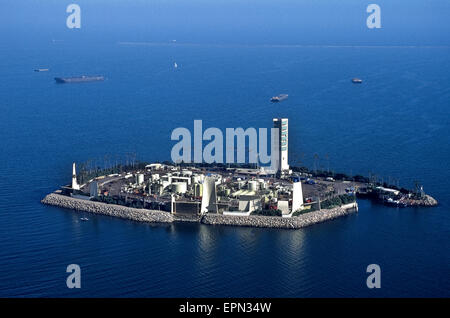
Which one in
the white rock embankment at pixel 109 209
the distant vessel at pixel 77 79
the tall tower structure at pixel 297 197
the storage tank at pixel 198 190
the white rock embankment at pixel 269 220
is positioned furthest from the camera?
the distant vessel at pixel 77 79

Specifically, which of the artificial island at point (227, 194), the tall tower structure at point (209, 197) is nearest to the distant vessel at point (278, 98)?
the artificial island at point (227, 194)

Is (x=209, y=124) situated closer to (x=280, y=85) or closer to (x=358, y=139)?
(x=358, y=139)

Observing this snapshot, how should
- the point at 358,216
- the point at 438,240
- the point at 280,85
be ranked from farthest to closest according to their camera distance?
the point at 280,85 → the point at 358,216 → the point at 438,240

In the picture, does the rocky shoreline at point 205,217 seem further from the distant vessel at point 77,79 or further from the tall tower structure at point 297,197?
the distant vessel at point 77,79

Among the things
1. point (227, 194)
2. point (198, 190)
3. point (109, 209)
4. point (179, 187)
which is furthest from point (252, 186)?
point (109, 209)

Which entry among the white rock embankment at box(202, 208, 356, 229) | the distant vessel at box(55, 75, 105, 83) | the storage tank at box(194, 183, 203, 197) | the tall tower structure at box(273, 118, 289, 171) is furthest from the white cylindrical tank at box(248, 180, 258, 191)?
the distant vessel at box(55, 75, 105, 83)

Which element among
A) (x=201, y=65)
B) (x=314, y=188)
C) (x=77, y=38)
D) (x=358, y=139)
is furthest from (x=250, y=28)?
(x=314, y=188)

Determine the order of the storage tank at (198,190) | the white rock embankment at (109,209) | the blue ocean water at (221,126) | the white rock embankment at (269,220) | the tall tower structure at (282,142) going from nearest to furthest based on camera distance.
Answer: the blue ocean water at (221,126), the white rock embankment at (269,220), the white rock embankment at (109,209), the storage tank at (198,190), the tall tower structure at (282,142)

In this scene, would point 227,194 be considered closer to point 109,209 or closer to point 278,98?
point 109,209
